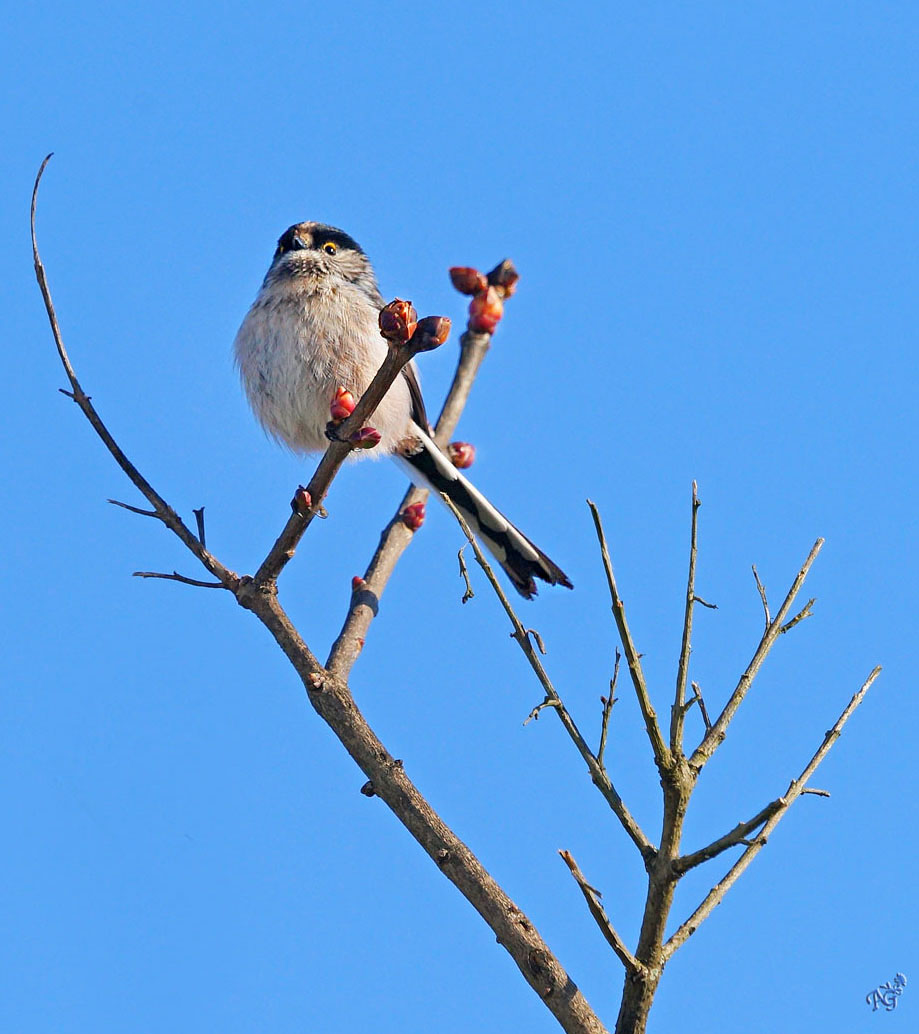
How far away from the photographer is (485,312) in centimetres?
Result: 578

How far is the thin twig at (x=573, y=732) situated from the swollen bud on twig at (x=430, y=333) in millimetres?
475

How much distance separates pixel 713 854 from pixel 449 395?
3.60 metres

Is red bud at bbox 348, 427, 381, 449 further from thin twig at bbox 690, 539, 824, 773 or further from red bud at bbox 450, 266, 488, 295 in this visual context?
red bud at bbox 450, 266, 488, 295

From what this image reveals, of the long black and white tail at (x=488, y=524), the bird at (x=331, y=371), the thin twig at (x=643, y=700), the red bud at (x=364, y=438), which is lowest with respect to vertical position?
the thin twig at (x=643, y=700)

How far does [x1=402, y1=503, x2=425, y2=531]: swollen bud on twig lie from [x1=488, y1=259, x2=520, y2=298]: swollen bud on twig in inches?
58.6

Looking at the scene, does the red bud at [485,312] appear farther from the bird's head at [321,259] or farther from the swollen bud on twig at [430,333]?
the swollen bud on twig at [430,333]

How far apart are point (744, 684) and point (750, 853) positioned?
420mm

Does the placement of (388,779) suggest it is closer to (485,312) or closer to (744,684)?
(744,684)

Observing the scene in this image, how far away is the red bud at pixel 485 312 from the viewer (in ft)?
18.9

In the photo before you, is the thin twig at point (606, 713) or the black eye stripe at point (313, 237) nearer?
the thin twig at point (606, 713)

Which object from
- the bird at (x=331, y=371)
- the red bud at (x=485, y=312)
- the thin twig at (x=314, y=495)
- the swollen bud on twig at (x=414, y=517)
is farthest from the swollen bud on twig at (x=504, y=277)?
the thin twig at (x=314, y=495)

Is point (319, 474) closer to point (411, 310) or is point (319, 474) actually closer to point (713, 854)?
point (411, 310)

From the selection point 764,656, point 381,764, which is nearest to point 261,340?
point 381,764

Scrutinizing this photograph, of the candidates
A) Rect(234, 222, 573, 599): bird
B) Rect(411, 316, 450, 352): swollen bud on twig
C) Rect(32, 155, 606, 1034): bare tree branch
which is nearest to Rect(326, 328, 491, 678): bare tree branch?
Rect(234, 222, 573, 599): bird
